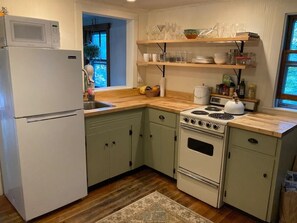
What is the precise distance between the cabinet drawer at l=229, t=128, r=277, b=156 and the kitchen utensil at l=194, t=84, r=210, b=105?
81cm

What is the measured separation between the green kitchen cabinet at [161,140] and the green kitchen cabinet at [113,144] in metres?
0.11

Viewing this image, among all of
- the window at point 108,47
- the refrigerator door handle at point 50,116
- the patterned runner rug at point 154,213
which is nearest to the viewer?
the refrigerator door handle at point 50,116

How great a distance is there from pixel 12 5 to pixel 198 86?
7.32ft

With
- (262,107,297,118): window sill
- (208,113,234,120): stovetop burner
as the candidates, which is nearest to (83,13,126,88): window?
(208,113,234,120): stovetop burner

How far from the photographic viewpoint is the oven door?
2424mm

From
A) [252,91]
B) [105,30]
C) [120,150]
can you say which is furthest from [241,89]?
[105,30]

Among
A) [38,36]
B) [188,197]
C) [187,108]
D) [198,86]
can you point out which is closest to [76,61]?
[38,36]

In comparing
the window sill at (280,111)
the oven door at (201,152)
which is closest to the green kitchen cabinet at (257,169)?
the oven door at (201,152)

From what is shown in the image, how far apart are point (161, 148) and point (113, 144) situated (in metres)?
0.61

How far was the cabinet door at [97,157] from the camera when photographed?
2.66 metres

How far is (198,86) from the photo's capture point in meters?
3.12

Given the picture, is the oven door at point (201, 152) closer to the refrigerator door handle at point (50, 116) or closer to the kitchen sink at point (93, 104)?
the kitchen sink at point (93, 104)

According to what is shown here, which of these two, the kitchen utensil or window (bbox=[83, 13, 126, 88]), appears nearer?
the kitchen utensil

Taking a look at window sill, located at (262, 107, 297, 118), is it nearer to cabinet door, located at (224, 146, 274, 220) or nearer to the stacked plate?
cabinet door, located at (224, 146, 274, 220)
